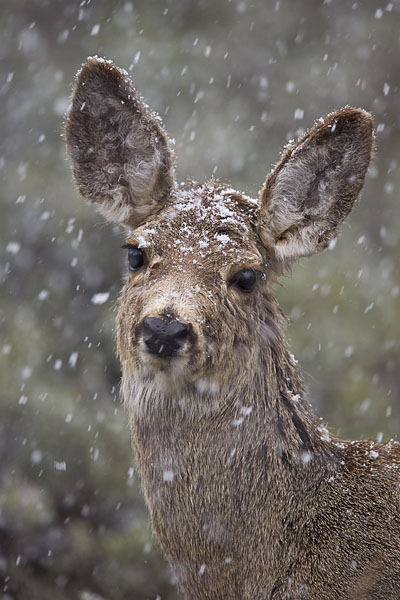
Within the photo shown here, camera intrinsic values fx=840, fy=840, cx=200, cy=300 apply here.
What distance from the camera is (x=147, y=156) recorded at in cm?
443

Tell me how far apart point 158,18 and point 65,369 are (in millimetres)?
4757

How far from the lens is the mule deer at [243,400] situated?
3.62 m

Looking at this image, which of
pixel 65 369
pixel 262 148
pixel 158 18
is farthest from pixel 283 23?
pixel 65 369

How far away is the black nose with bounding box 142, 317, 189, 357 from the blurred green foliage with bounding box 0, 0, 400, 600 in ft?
10.1

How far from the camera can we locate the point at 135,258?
402cm

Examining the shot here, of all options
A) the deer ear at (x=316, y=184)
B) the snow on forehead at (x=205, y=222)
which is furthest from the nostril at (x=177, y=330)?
the deer ear at (x=316, y=184)

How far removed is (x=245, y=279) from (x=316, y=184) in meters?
0.72

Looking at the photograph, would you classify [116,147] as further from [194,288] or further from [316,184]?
[194,288]

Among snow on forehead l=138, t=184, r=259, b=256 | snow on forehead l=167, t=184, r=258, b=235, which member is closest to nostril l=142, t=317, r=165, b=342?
snow on forehead l=138, t=184, r=259, b=256

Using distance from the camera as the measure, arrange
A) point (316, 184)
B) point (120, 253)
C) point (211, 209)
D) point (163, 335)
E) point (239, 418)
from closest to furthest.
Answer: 1. point (163, 335)
2. point (239, 418)
3. point (211, 209)
4. point (316, 184)
5. point (120, 253)

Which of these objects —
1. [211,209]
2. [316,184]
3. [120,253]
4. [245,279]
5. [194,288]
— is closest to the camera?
[194,288]

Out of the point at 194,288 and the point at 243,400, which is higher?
the point at 194,288

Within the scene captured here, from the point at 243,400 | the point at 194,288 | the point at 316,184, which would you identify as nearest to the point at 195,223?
the point at 194,288

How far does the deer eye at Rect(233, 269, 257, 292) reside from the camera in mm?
3961
